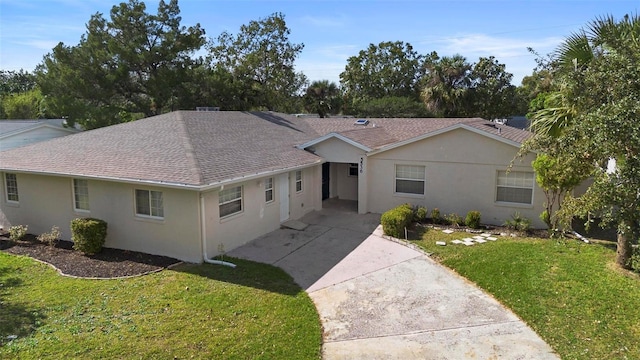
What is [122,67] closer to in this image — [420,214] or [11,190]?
[11,190]

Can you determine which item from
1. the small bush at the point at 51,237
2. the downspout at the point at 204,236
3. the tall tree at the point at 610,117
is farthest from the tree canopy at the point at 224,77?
the tall tree at the point at 610,117

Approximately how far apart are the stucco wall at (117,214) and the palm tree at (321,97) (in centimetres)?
2846

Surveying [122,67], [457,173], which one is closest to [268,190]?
[457,173]

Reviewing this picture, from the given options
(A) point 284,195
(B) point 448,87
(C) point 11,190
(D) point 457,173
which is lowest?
(A) point 284,195

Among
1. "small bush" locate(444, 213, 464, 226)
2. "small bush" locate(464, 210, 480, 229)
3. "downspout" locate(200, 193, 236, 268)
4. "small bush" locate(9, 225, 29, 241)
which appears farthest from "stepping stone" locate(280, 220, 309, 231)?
"small bush" locate(9, 225, 29, 241)

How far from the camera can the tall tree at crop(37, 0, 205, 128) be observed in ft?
94.6

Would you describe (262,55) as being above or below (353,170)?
above

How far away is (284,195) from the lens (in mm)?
16094

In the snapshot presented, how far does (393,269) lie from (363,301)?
223cm

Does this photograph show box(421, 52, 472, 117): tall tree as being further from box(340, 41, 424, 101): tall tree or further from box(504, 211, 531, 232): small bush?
box(504, 211, 531, 232): small bush

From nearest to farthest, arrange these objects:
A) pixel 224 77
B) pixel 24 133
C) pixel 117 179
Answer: pixel 117 179
pixel 24 133
pixel 224 77

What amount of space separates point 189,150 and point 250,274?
5.02 m

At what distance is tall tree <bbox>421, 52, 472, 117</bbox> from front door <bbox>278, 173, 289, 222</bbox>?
2532 centimetres

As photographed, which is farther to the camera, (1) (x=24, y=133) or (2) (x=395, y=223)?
(1) (x=24, y=133)
